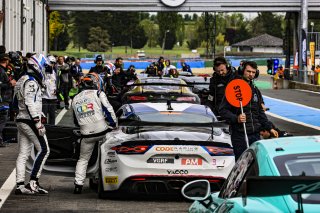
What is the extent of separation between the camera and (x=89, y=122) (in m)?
12.5

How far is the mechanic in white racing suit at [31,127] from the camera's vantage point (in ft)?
41.1

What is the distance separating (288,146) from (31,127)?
7028mm

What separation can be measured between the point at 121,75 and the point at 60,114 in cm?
220

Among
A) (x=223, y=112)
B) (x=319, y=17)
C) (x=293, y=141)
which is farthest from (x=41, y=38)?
(x=293, y=141)

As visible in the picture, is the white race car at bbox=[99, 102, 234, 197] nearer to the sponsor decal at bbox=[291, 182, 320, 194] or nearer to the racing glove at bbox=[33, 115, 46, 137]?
the racing glove at bbox=[33, 115, 46, 137]

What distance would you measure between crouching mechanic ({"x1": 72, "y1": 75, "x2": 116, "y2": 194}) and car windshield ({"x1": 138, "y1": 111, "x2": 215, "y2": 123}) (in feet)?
1.45

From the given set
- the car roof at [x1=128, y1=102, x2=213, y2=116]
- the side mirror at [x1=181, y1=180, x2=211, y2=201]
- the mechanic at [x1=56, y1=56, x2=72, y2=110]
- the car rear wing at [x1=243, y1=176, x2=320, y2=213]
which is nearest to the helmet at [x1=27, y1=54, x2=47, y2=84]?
the car roof at [x1=128, y1=102, x2=213, y2=116]

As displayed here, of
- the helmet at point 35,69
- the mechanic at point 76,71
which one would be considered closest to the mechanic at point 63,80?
the mechanic at point 76,71

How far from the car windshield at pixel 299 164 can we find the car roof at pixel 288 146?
0.18 feet

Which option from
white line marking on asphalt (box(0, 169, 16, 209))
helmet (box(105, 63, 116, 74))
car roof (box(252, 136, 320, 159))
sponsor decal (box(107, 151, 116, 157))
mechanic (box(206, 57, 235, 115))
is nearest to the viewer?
car roof (box(252, 136, 320, 159))

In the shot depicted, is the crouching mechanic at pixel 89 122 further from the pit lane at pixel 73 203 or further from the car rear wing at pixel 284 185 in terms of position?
the car rear wing at pixel 284 185

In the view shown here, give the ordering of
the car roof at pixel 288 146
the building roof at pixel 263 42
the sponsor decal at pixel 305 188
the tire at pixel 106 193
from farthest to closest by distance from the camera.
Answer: the building roof at pixel 263 42 < the tire at pixel 106 193 < the car roof at pixel 288 146 < the sponsor decal at pixel 305 188

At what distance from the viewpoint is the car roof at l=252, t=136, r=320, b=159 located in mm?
5766

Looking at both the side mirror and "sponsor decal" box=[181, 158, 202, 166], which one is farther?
"sponsor decal" box=[181, 158, 202, 166]
